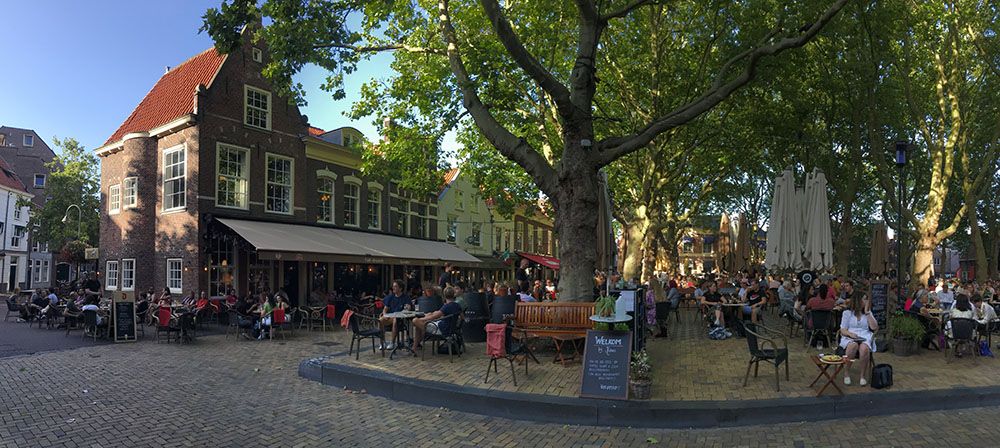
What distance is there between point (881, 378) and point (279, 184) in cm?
1767

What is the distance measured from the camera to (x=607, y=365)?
272 inches

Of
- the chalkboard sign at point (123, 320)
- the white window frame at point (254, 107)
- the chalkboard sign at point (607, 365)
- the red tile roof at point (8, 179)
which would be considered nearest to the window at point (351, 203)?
the white window frame at point (254, 107)

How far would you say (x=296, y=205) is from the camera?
20.0 m

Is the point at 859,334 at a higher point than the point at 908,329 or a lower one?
higher

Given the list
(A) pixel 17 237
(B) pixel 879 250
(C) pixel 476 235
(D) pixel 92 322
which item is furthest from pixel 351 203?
(A) pixel 17 237

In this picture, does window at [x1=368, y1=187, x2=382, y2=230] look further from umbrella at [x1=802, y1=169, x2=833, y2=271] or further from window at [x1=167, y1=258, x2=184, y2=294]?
umbrella at [x1=802, y1=169, x2=833, y2=271]

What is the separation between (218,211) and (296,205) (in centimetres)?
294

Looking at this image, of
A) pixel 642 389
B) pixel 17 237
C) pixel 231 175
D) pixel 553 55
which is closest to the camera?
pixel 642 389

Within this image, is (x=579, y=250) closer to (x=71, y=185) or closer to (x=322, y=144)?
(x=322, y=144)

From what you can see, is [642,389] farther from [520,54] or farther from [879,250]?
[879,250]

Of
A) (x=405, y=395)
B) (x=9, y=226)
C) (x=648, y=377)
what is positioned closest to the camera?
(x=648, y=377)

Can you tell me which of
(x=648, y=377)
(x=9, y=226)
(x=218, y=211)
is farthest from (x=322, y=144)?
(x=9, y=226)

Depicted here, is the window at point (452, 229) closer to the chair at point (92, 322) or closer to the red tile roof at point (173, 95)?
the red tile roof at point (173, 95)

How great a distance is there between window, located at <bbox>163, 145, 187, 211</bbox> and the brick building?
0.14 feet
